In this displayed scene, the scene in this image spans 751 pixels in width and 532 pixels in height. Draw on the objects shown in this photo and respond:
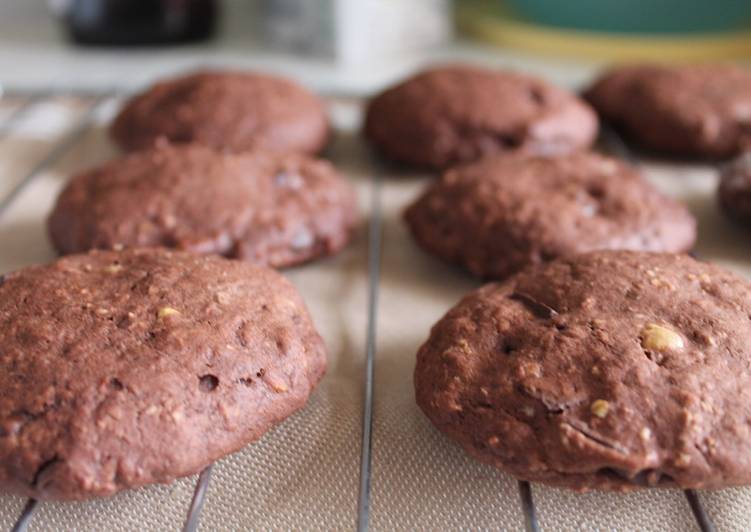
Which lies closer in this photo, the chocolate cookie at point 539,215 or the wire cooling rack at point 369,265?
the wire cooling rack at point 369,265

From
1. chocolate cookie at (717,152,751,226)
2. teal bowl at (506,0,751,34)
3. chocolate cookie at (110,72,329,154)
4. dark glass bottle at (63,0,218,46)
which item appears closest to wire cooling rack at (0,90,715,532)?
chocolate cookie at (110,72,329,154)

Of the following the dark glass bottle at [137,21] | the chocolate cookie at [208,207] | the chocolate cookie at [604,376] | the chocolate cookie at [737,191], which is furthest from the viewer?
the dark glass bottle at [137,21]

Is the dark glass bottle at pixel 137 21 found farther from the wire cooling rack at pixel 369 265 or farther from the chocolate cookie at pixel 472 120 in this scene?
the chocolate cookie at pixel 472 120

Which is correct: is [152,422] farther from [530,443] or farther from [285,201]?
[285,201]

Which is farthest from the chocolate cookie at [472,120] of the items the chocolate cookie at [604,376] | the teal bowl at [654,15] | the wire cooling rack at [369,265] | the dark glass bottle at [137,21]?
the dark glass bottle at [137,21]

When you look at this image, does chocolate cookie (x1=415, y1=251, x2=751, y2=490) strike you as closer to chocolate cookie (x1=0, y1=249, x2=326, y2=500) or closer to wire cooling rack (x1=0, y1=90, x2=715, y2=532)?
wire cooling rack (x1=0, y1=90, x2=715, y2=532)

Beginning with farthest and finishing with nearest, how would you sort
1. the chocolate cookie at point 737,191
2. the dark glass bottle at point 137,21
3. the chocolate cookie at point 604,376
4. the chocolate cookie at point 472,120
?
the dark glass bottle at point 137,21 → the chocolate cookie at point 472,120 → the chocolate cookie at point 737,191 → the chocolate cookie at point 604,376

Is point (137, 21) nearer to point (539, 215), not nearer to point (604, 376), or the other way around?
point (539, 215)

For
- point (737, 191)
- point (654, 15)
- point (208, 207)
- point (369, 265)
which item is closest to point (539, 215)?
point (369, 265)
